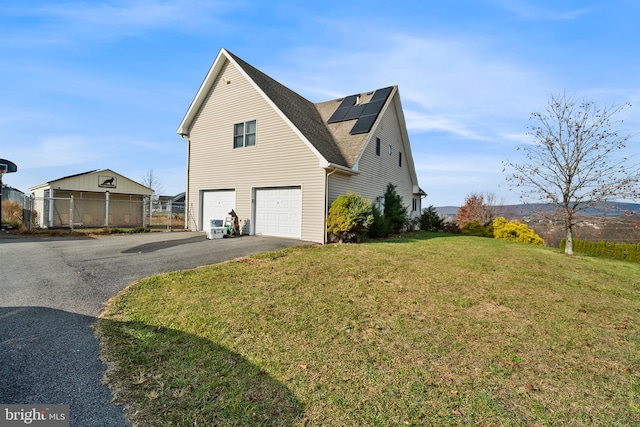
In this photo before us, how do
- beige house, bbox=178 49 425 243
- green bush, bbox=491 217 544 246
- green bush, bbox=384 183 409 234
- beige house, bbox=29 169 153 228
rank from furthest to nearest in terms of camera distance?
green bush, bbox=491 217 544 246
beige house, bbox=29 169 153 228
green bush, bbox=384 183 409 234
beige house, bbox=178 49 425 243

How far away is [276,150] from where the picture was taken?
12352 mm

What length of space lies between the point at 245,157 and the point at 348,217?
605 centimetres

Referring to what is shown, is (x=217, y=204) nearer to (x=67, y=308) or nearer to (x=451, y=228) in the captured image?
(x=67, y=308)

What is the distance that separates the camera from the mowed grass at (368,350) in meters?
2.62

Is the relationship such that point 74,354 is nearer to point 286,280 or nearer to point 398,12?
point 286,280

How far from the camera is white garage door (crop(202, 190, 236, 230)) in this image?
14.0m

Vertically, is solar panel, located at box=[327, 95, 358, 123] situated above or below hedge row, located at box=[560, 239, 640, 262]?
above

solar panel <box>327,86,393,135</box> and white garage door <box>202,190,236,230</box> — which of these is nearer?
white garage door <box>202,190,236,230</box>

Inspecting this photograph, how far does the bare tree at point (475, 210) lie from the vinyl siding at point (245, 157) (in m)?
25.0

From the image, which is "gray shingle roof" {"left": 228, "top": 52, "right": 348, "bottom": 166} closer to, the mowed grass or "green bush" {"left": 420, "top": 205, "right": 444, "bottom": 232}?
the mowed grass

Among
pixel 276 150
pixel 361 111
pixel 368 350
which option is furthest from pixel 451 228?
pixel 368 350

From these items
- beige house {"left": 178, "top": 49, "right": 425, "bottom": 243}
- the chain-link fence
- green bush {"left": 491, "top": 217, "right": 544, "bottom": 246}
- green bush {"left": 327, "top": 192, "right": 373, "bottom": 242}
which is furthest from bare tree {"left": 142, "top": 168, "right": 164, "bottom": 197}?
green bush {"left": 491, "top": 217, "right": 544, "bottom": 246}

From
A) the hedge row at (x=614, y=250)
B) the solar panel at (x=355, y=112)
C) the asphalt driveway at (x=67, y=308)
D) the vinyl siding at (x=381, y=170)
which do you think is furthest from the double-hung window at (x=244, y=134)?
the hedge row at (x=614, y=250)

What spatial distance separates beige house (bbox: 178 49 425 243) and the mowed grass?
18.4 feet
